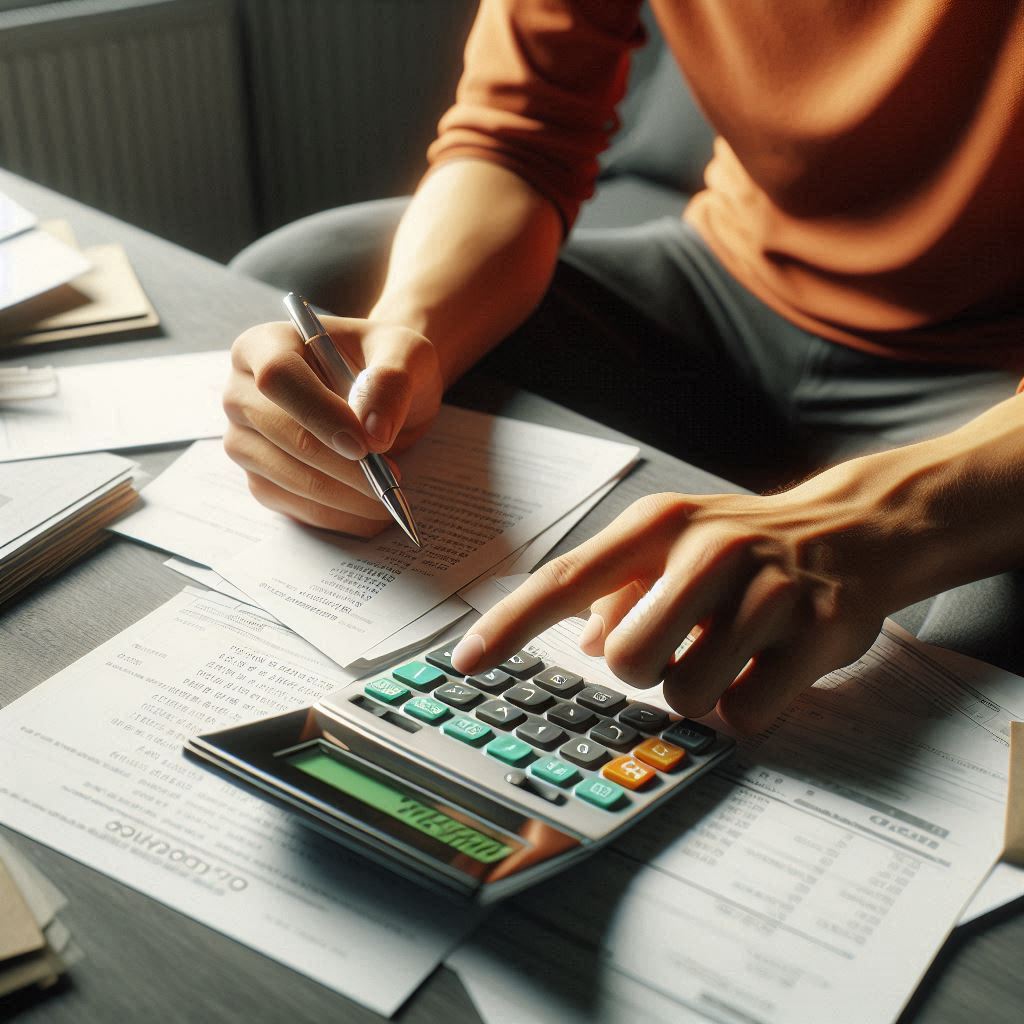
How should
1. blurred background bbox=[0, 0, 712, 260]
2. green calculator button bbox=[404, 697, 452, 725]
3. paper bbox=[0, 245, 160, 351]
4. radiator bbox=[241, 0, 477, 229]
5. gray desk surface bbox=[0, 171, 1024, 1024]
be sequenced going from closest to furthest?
gray desk surface bbox=[0, 171, 1024, 1024] < green calculator button bbox=[404, 697, 452, 725] < paper bbox=[0, 245, 160, 351] < blurred background bbox=[0, 0, 712, 260] < radiator bbox=[241, 0, 477, 229]

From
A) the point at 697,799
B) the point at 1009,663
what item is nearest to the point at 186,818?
the point at 697,799

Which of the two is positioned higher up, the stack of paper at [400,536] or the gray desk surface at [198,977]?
the stack of paper at [400,536]

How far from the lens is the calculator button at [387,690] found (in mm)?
473

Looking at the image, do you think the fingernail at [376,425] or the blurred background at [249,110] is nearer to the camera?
the fingernail at [376,425]

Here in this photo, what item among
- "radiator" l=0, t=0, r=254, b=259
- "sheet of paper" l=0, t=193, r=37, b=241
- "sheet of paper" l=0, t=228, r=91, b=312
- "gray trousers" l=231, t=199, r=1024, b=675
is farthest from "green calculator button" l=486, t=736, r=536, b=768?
"radiator" l=0, t=0, r=254, b=259

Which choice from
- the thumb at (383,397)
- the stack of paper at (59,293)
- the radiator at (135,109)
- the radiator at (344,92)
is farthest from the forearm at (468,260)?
the radiator at (344,92)

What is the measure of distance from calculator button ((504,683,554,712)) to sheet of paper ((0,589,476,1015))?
0.09 meters

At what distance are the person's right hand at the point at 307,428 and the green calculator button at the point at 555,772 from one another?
9.7 inches

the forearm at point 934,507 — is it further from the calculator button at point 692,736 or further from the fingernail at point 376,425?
the fingernail at point 376,425

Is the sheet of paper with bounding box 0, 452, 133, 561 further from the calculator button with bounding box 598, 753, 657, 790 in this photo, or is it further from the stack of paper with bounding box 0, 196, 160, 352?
the calculator button with bounding box 598, 753, 657, 790

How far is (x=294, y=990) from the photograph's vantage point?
0.37m

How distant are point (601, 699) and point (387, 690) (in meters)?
0.09

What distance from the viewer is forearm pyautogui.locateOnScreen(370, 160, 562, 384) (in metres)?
0.81

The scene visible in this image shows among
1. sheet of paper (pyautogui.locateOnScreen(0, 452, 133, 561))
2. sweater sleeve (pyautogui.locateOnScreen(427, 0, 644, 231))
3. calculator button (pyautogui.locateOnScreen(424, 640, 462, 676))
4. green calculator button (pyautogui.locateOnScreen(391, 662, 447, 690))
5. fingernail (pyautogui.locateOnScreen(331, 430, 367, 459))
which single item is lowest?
calculator button (pyautogui.locateOnScreen(424, 640, 462, 676))
